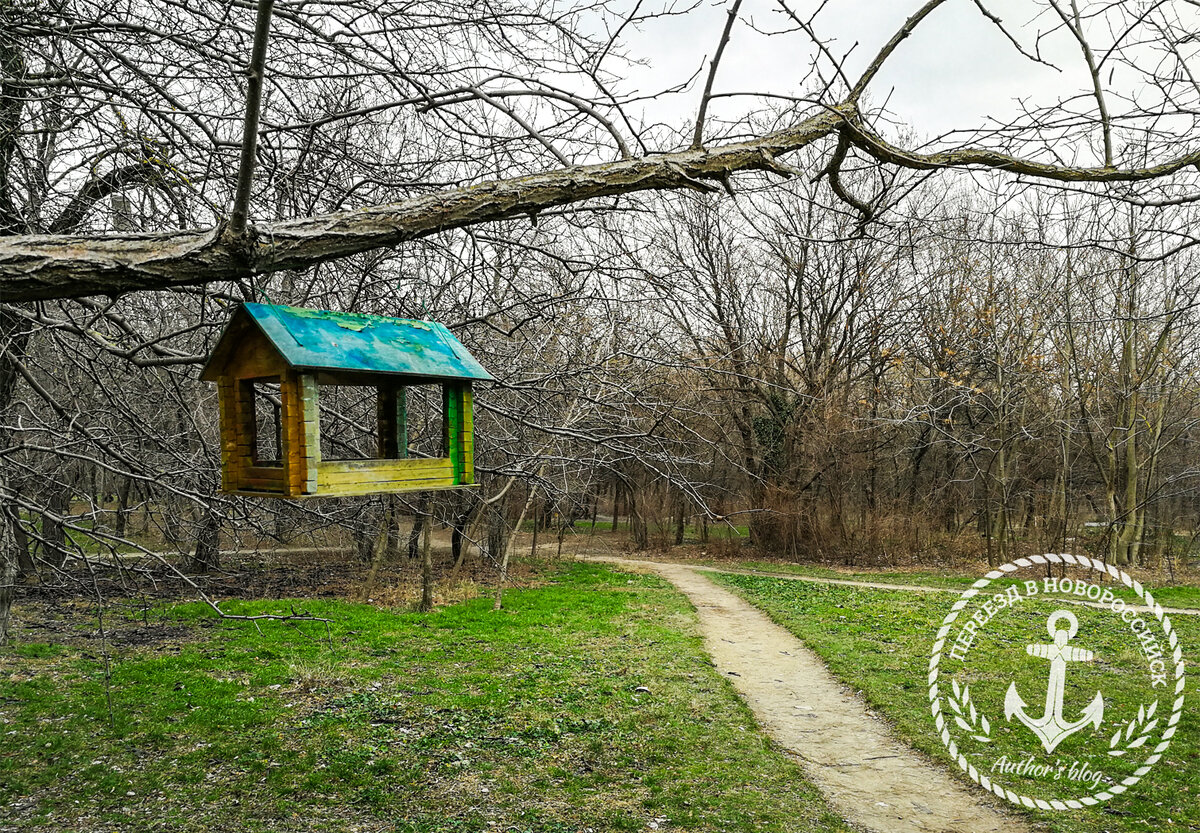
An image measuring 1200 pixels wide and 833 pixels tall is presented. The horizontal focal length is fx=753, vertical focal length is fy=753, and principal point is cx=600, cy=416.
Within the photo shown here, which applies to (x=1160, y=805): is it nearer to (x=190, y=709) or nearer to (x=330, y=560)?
(x=190, y=709)

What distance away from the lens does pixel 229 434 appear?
110 inches

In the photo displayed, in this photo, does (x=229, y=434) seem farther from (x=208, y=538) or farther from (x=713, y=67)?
(x=208, y=538)

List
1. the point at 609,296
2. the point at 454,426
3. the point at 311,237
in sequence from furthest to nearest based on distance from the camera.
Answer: the point at 609,296
the point at 454,426
the point at 311,237

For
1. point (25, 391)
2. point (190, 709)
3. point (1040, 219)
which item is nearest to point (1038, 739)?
point (190, 709)

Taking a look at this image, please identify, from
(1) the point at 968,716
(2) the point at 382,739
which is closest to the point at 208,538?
(2) the point at 382,739

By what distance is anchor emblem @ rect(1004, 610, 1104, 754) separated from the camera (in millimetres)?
5785

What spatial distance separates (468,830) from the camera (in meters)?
4.50

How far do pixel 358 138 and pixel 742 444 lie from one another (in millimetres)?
16434

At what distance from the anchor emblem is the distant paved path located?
1134 millimetres

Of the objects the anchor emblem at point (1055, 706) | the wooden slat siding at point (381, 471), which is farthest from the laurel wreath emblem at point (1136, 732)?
the wooden slat siding at point (381, 471)

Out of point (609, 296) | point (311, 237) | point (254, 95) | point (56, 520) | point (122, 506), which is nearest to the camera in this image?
point (254, 95)

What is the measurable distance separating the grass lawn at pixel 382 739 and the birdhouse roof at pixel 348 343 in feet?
10.3

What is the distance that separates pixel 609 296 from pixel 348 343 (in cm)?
316

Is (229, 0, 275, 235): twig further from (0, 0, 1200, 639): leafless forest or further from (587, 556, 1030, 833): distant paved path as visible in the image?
(587, 556, 1030, 833): distant paved path
